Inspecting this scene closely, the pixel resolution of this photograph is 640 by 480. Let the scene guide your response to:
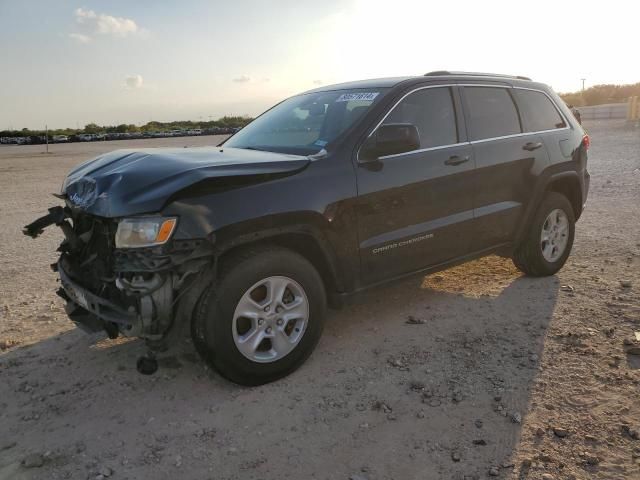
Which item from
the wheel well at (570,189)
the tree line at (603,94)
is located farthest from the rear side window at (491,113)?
the tree line at (603,94)

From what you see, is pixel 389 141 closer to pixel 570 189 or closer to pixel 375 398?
pixel 375 398

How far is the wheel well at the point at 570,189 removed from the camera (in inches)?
214

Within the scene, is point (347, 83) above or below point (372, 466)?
above

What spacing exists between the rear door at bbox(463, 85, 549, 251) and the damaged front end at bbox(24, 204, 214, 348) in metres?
2.54

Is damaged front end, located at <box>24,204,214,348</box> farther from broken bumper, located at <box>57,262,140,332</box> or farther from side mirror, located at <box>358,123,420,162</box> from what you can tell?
side mirror, located at <box>358,123,420,162</box>

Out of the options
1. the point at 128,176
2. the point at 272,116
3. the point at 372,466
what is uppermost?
the point at 272,116

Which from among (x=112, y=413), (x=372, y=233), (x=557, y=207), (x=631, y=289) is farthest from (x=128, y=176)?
(x=631, y=289)

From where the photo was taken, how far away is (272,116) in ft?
16.1

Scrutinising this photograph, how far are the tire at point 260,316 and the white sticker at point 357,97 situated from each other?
4.64 feet

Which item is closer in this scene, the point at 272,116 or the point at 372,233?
the point at 372,233

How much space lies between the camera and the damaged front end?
306cm

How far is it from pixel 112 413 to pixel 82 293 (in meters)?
0.75

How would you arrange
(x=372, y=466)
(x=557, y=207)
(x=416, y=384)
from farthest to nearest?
(x=557, y=207) < (x=416, y=384) < (x=372, y=466)

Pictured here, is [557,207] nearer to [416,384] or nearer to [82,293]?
[416,384]
